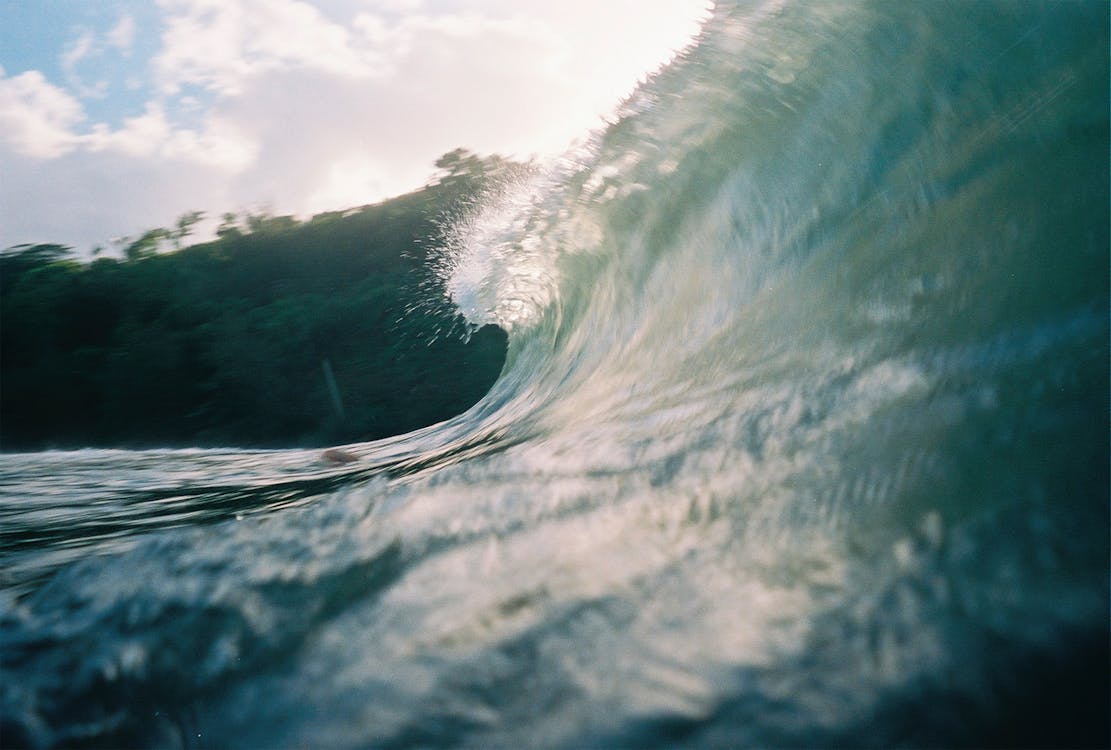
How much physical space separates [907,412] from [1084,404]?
0.21 meters

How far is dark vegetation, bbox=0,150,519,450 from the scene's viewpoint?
24.7 feet

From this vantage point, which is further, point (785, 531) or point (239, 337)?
point (239, 337)

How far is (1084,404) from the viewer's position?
895 millimetres

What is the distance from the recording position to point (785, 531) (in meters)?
0.92

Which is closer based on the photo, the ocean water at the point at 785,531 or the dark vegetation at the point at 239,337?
the ocean water at the point at 785,531

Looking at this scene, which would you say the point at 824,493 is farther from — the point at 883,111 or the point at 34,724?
the point at 883,111

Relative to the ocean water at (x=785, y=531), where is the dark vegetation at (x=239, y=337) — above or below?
above

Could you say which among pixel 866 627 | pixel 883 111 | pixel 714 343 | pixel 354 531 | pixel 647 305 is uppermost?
pixel 883 111

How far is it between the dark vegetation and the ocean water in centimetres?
539

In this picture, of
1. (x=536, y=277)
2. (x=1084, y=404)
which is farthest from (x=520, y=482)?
(x=536, y=277)

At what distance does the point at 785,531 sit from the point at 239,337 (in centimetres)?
811

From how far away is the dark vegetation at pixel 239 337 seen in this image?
7516 millimetres

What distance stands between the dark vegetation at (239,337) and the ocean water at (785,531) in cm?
539

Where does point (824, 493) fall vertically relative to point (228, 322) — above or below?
below
